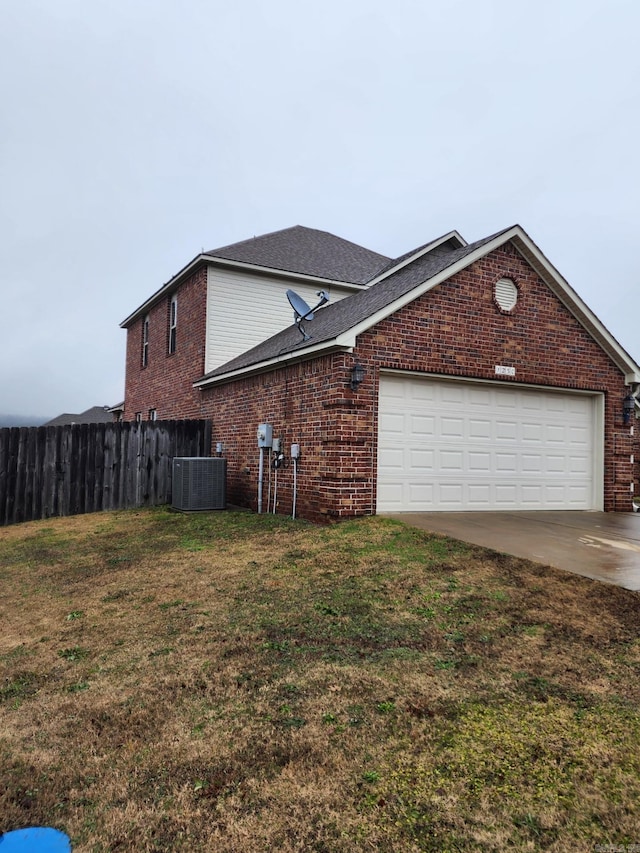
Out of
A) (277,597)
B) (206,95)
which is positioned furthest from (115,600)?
(206,95)

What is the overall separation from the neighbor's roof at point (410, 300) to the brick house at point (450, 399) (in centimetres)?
3

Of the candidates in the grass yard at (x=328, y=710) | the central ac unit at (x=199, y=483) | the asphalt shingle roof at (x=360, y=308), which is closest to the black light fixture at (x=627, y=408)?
the asphalt shingle roof at (x=360, y=308)

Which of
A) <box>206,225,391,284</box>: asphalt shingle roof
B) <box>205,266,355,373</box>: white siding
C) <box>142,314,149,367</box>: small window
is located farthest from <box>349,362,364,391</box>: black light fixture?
<box>142,314,149,367</box>: small window

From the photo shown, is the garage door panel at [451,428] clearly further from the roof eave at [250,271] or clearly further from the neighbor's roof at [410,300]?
the roof eave at [250,271]

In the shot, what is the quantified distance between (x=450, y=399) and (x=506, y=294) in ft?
7.66

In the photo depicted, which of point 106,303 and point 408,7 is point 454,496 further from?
point 106,303

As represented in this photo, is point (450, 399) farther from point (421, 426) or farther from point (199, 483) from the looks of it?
point (199, 483)

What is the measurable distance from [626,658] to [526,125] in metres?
23.7

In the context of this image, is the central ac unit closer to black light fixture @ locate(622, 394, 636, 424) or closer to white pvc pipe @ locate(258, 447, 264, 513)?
white pvc pipe @ locate(258, 447, 264, 513)

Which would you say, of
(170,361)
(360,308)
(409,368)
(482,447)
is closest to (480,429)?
(482,447)

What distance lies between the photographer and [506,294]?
10430 millimetres

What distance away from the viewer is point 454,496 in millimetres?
10008

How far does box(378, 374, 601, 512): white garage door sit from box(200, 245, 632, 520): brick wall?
0.34m

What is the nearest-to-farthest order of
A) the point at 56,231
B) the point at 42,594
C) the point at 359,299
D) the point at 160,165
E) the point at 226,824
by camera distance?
the point at 226,824
the point at 42,594
the point at 359,299
the point at 160,165
the point at 56,231
